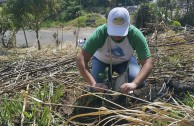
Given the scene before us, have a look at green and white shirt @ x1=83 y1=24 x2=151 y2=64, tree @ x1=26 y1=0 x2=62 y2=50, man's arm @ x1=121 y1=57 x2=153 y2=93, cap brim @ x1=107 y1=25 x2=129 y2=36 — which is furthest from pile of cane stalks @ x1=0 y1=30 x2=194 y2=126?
tree @ x1=26 y1=0 x2=62 y2=50

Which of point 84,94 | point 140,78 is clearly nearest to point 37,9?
point 140,78

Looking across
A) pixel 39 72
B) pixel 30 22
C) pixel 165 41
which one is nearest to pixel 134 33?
pixel 39 72

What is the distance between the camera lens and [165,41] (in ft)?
18.7

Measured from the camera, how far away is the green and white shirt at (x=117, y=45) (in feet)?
10.6

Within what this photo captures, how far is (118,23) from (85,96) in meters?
0.68

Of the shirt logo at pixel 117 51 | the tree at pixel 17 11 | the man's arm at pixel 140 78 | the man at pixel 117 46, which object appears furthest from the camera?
the tree at pixel 17 11

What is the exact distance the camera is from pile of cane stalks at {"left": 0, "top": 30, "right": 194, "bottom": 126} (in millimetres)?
2018

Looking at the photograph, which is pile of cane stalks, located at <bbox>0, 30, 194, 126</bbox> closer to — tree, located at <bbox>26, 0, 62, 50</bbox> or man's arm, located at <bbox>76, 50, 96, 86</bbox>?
man's arm, located at <bbox>76, 50, 96, 86</bbox>

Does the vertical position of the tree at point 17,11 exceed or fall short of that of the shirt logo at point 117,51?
it falls short

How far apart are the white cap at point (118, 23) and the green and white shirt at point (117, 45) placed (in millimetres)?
85

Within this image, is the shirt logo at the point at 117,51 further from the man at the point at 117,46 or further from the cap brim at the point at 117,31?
the cap brim at the point at 117,31

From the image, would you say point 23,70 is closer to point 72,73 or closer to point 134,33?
point 72,73

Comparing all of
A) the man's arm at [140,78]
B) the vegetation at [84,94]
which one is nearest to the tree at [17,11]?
the vegetation at [84,94]

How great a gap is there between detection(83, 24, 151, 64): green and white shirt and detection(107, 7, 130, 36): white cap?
8 centimetres
